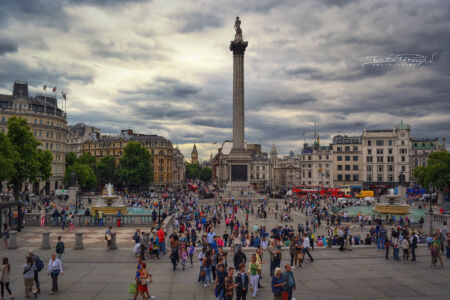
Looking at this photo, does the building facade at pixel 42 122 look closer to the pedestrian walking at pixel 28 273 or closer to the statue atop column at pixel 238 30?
the statue atop column at pixel 238 30

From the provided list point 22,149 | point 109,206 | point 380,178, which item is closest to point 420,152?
point 380,178

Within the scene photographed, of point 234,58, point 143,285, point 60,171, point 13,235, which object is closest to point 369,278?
point 143,285

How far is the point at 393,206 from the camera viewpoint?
44.7 meters

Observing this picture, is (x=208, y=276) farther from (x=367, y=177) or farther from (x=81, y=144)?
(x=81, y=144)

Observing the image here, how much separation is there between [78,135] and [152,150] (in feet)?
102

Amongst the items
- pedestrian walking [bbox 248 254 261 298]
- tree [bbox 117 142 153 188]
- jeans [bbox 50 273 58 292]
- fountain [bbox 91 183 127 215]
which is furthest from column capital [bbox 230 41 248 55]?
jeans [bbox 50 273 58 292]

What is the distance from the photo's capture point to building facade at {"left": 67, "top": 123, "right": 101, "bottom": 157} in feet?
378

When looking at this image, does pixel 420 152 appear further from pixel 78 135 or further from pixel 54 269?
pixel 78 135

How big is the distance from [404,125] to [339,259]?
276 feet

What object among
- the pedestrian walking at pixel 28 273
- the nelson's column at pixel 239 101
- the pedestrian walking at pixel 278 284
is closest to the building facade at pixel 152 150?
the nelson's column at pixel 239 101

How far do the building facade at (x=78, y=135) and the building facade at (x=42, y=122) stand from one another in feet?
103

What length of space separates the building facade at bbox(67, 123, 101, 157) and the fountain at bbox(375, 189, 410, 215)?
324 feet

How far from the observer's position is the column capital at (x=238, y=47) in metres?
77.2

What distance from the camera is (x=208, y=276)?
550 inches
